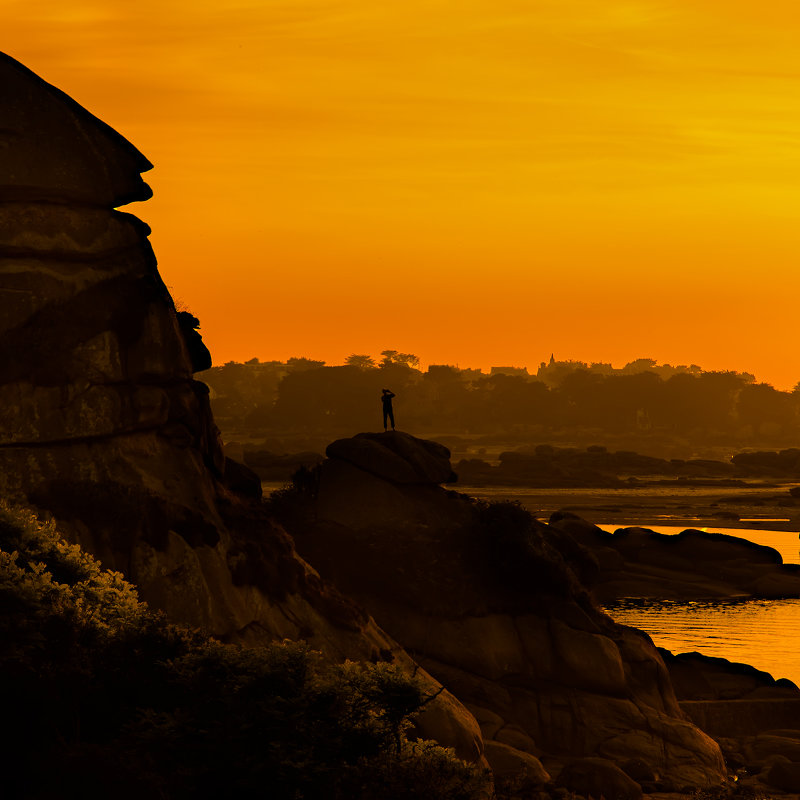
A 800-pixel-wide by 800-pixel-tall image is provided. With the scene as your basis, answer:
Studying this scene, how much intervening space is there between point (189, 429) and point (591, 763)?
1434cm

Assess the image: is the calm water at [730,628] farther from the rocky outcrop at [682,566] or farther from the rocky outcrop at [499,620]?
the rocky outcrop at [499,620]

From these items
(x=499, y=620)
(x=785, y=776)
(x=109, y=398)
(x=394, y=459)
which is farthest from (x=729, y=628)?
(x=109, y=398)

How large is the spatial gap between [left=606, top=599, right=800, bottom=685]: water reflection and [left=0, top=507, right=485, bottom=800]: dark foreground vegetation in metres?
38.2

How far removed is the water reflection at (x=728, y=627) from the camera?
65438 millimetres

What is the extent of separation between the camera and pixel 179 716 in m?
25.5

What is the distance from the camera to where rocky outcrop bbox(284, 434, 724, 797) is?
142ft

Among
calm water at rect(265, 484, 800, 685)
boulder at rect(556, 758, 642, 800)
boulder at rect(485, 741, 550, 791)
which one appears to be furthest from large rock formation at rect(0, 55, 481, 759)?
calm water at rect(265, 484, 800, 685)

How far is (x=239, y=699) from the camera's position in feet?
84.4

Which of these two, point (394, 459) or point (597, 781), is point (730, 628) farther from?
point (597, 781)

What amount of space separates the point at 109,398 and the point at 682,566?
5935 centimetres

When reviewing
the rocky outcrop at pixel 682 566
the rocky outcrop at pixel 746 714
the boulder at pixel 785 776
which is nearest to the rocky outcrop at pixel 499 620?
the boulder at pixel 785 776

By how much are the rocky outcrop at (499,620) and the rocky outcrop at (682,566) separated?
112 ft

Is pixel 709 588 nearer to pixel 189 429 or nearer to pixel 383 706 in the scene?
pixel 189 429

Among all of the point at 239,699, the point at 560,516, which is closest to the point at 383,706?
the point at 239,699
